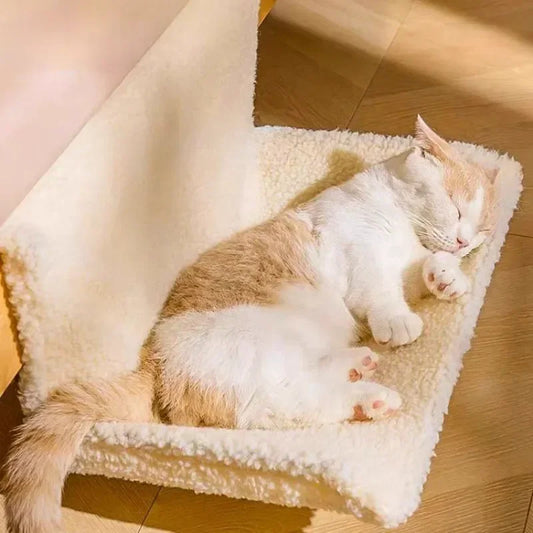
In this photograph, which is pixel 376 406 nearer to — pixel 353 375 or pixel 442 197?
pixel 353 375

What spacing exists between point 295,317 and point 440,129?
0.69 metres

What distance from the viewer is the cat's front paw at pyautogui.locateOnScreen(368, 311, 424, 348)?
118 centimetres

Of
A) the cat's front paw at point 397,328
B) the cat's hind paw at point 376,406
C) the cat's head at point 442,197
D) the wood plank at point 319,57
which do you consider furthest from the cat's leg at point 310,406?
the wood plank at point 319,57

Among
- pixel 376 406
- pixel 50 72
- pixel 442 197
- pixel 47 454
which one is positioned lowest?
pixel 47 454

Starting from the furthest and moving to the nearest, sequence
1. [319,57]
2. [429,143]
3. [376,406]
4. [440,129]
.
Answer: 1. [319,57]
2. [440,129]
3. [429,143]
4. [376,406]

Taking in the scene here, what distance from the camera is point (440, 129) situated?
1689 mm

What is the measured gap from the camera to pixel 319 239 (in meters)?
1.26

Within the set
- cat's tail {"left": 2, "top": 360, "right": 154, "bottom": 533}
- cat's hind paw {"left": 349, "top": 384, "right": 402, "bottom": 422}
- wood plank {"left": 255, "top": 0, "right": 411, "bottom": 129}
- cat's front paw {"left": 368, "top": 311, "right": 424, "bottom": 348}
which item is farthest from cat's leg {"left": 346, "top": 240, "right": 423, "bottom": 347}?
wood plank {"left": 255, "top": 0, "right": 411, "bottom": 129}

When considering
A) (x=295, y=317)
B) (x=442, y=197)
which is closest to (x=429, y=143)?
(x=442, y=197)

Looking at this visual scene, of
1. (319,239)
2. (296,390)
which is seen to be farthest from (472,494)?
(319,239)

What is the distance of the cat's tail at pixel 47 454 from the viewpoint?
0.99 m

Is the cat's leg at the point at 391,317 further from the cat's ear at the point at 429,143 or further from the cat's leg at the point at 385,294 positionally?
the cat's ear at the point at 429,143

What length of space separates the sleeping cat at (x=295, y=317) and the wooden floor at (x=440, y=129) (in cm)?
14

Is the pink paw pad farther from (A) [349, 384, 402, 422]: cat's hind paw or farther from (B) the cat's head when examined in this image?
(B) the cat's head
